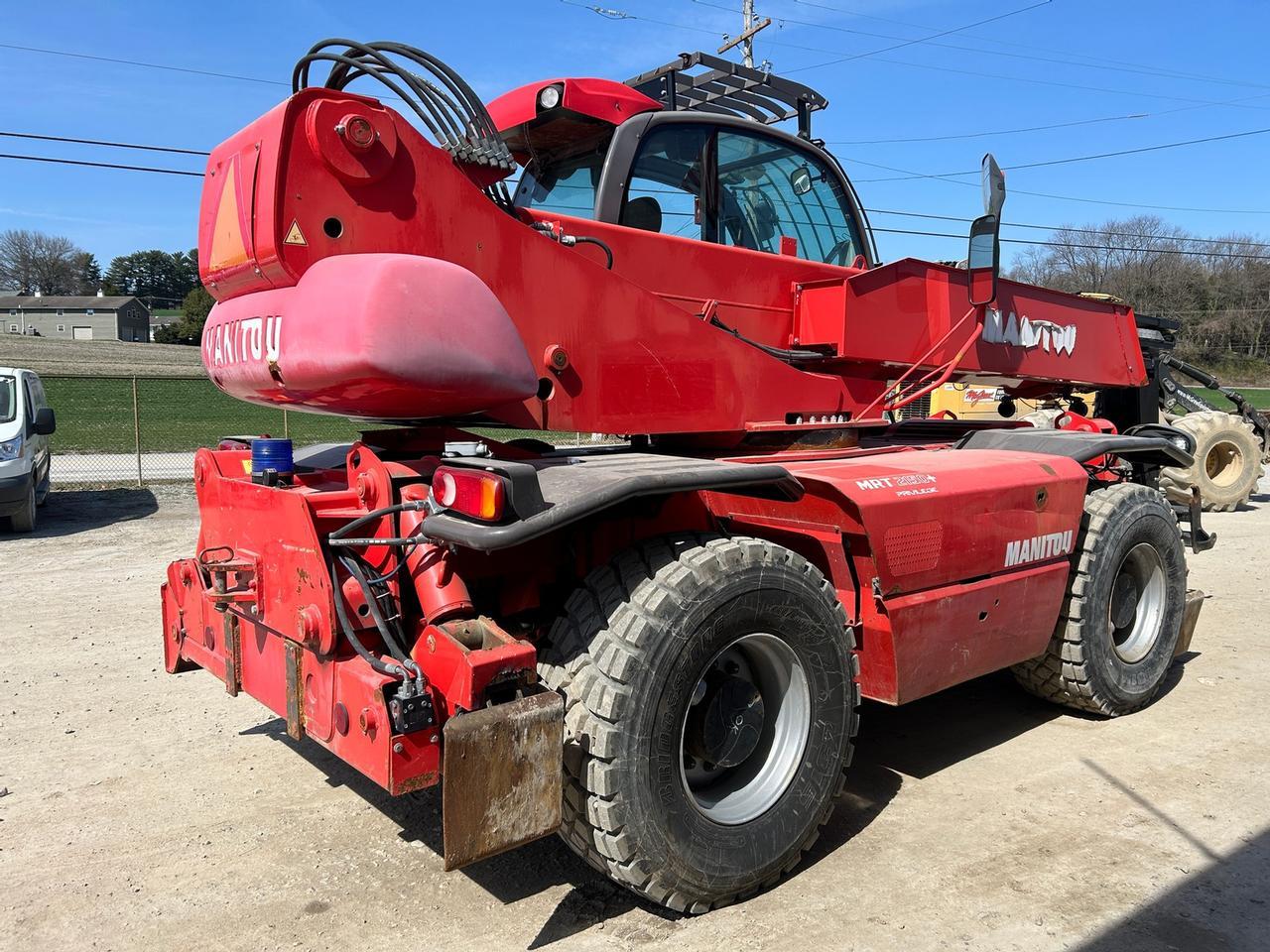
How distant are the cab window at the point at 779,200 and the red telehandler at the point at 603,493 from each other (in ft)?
0.07

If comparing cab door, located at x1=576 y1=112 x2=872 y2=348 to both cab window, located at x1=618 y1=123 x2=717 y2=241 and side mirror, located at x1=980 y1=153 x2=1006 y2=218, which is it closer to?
cab window, located at x1=618 y1=123 x2=717 y2=241

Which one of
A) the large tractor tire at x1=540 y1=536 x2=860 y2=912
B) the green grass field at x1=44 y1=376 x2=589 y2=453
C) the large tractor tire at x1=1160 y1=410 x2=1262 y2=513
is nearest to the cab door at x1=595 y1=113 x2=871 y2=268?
the large tractor tire at x1=540 y1=536 x2=860 y2=912

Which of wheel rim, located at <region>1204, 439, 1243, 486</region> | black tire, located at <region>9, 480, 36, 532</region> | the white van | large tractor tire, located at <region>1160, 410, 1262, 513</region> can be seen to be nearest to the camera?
the white van

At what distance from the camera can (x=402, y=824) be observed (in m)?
3.93

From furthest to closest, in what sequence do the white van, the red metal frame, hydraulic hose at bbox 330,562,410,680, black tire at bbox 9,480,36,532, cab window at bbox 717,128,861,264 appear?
black tire at bbox 9,480,36,532 < the white van < cab window at bbox 717,128,861,264 < the red metal frame < hydraulic hose at bbox 330,562,410,680

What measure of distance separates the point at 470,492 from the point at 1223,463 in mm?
14580

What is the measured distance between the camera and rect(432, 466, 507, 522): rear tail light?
282 centimetres

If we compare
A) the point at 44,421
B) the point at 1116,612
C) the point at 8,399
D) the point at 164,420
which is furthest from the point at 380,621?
the point at 164,420

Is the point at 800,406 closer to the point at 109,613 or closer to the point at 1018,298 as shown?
the point at 1018,298

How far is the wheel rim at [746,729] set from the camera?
3.43 m

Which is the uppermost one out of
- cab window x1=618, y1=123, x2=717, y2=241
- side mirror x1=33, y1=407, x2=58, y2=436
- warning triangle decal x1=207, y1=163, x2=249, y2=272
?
cab window x1=618, y1=123, x2=717, y2=241

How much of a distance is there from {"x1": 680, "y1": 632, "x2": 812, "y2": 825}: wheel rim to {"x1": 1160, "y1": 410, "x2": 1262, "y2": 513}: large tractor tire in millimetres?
12194

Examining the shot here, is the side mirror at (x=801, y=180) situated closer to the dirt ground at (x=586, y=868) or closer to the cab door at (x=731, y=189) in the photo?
the cab door at (x=731, y=189)

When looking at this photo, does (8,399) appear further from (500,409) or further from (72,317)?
(72,317)
